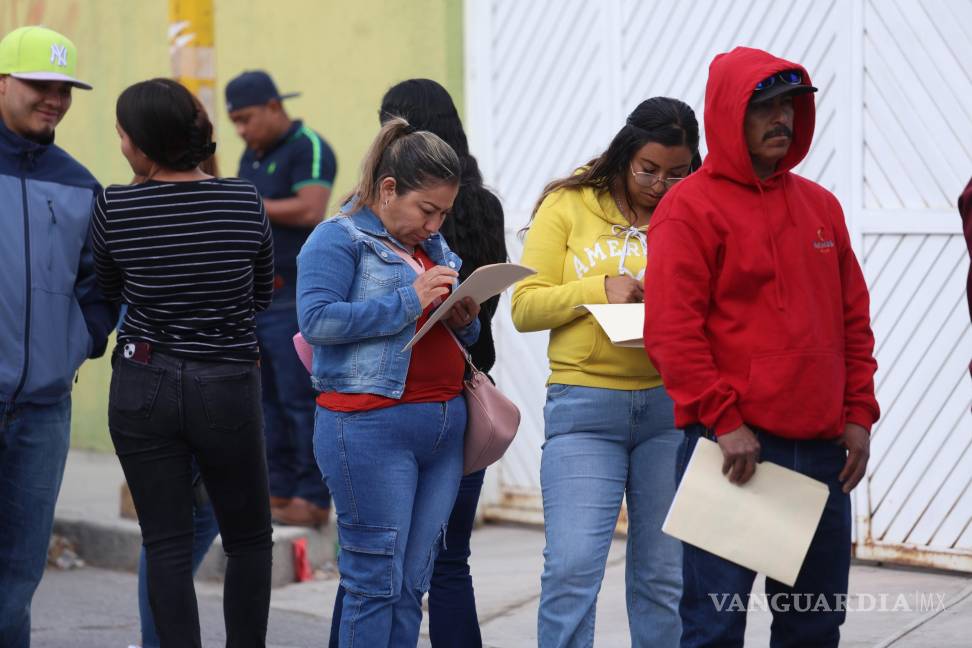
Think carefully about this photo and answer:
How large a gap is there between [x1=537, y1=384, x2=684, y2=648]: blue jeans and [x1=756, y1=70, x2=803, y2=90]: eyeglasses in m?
1.02

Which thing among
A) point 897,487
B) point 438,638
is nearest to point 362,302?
point 438,638

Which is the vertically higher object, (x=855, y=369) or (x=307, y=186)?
(x=855, y=369)

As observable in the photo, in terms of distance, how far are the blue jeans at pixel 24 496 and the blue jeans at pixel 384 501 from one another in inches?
37.1

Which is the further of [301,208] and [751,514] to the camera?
[301,208]

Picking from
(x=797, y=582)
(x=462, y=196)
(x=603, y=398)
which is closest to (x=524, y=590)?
(x=603, y=398)

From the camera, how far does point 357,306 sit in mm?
3850

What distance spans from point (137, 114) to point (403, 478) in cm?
132

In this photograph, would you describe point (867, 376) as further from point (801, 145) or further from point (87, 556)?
point (87, 556)

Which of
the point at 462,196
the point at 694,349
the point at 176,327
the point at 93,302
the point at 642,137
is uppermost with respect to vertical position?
the point at 642,137

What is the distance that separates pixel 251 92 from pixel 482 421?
3399 mm

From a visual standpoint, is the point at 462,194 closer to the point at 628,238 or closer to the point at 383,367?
the point at 628,238

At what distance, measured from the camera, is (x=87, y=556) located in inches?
275

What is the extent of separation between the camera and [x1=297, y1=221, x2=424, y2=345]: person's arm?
3844 millimetres

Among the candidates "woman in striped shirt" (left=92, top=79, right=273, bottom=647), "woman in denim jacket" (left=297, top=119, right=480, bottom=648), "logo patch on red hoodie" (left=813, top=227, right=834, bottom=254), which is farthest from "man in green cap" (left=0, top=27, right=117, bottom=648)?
"logo patch on red hoodie" (left=813, top=227, right=834, bottom=254)
